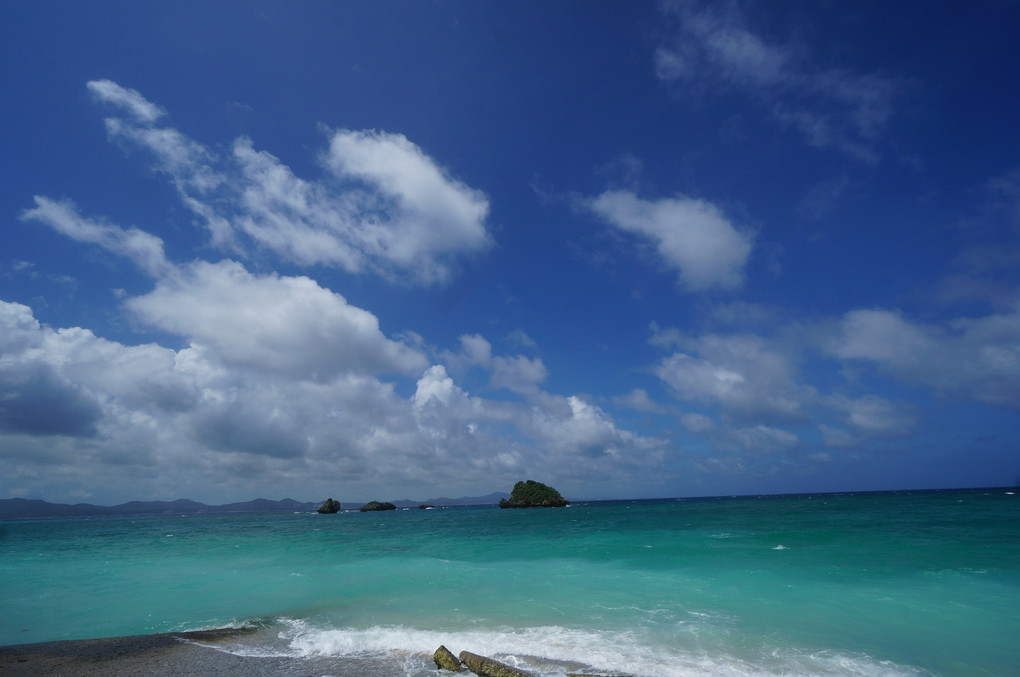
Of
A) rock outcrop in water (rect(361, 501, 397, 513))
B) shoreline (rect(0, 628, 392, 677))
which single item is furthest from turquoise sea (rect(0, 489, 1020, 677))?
rock outcrop in water (rect(361, 501, 397, 513))

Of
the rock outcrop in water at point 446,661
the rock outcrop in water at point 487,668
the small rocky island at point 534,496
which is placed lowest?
the small rocky island at point 534,496

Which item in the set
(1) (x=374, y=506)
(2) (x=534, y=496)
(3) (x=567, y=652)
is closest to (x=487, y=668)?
(3) (x=567, y=652)

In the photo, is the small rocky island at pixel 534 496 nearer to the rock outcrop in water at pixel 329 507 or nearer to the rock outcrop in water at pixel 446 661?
the rock outcrop in water at pixel 329 507

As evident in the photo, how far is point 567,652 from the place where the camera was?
9.20m

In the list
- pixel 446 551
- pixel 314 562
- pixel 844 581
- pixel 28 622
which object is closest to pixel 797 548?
pixel 844 581

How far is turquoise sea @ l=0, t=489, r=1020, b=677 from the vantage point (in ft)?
30.1

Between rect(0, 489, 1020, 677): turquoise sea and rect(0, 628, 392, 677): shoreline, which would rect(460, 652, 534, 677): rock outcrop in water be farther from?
rect(0, 628, 392, 677): shoreline

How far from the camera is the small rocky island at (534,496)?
10244 cm

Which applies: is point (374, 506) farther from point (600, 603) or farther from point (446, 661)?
point (446, 661)

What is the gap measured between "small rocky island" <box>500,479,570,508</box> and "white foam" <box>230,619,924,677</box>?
96.3m

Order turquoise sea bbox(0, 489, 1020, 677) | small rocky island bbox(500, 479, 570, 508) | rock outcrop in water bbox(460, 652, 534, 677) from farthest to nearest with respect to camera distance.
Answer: small rocky island bbox(500, 479, 570, 508)
turquoise sea bbox(0, 489, 1020, 677)
rock outcrop in water bbox(460, 652, 534, 677)

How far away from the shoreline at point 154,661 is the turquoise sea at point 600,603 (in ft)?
1.71

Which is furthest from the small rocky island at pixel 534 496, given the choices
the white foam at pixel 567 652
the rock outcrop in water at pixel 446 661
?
the rock outcrop in water at pixel 446 661

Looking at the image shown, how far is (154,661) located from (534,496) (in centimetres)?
9875
